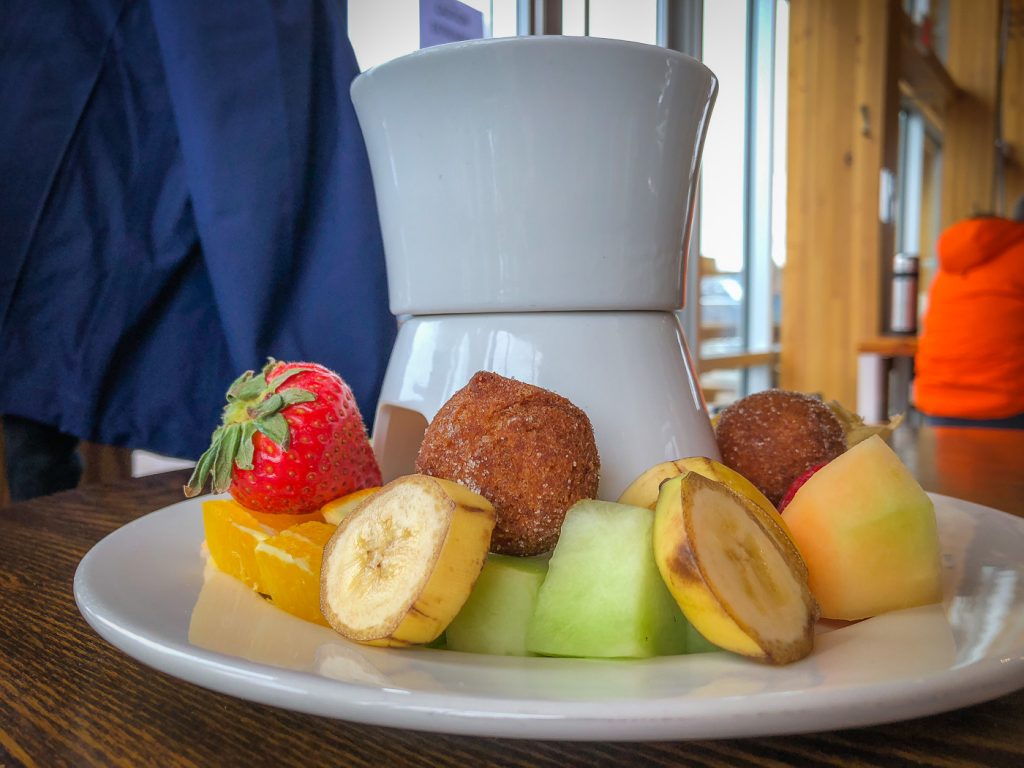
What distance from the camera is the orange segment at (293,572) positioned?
362 mm

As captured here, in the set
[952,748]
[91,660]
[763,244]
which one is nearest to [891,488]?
[952,748]

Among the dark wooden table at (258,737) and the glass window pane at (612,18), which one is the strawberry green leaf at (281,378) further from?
the glass window pane at (612,18)

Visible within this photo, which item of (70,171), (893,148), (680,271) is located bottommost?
(680,271)

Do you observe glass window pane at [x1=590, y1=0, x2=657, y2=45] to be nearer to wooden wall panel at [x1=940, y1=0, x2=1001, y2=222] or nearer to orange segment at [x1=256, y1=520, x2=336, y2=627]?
orange segment at [x1=256, y1=520, x2=336, y2=627]

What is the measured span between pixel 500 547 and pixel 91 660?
0.20 m

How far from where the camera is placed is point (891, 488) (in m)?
0.37

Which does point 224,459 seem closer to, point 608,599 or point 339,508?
point 339,508

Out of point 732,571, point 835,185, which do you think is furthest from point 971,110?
point 732,571

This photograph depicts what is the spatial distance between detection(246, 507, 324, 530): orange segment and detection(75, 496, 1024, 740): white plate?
0.31 ft

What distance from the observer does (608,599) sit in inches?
12.4

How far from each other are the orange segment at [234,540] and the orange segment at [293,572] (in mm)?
14

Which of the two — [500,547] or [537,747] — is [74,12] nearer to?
[500,547]

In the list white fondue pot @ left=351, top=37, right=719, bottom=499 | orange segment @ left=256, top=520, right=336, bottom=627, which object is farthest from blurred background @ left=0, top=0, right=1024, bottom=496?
orange segment @ left=256, top=520, right=336, bottom=627

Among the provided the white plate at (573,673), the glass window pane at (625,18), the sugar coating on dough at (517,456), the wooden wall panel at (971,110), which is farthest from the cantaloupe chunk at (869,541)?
the wooden wall panel at (971,110)
